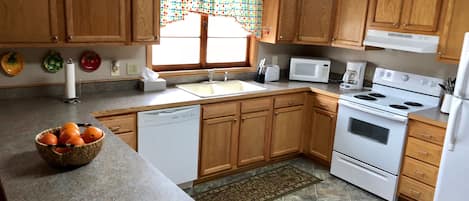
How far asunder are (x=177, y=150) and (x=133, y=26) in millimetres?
1025

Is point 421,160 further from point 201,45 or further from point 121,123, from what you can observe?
point 121,123

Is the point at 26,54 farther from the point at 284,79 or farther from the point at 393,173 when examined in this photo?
the point at 393,173

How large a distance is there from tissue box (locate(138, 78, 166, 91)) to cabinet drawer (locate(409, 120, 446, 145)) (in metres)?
2.06

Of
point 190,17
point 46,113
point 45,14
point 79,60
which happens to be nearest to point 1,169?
point 46,113

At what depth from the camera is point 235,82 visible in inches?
155

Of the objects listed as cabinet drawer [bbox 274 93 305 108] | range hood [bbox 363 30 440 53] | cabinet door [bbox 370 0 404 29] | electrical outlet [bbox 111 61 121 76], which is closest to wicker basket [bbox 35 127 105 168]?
electrical outlet [bbox 111 61 121 76]

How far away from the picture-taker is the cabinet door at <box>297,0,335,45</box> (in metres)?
3.91

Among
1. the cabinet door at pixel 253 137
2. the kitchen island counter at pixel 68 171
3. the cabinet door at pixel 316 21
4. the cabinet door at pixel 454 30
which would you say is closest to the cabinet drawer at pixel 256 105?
the cabinet door at pixel 253 137

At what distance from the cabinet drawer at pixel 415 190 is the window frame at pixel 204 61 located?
1.84 m

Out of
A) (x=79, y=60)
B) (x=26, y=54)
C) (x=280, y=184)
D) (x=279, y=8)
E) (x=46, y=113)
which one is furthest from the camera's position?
(x=279, y=8)

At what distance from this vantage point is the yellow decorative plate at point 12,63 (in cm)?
276

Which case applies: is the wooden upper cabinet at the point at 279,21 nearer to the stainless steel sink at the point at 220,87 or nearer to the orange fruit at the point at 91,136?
the stainless steel sink at the point at 220,87

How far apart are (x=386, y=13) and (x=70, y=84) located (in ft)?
8.91

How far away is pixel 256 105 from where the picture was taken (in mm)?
Answer: 3543
